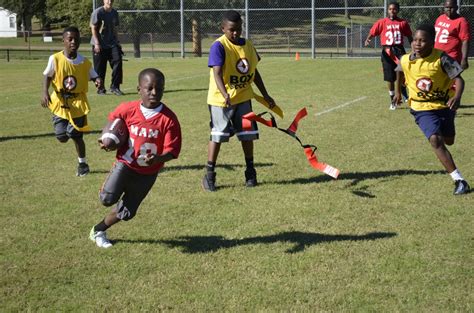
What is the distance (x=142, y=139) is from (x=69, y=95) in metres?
3.19

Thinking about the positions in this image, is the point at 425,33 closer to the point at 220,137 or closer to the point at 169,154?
the point at 220,137

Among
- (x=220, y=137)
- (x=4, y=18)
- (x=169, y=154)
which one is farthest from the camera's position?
(x=4, y=18)

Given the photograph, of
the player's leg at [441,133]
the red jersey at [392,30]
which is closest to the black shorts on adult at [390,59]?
the red jersey at [392,30]

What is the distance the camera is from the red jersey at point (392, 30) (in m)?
13.1

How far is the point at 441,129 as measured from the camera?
6820mm

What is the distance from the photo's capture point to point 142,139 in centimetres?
501

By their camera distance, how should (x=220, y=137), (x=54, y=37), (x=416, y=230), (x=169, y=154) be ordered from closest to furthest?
(x=169, y=154)
(x=416, y=230)
(x=220, y=137)
(x=54, y=37)

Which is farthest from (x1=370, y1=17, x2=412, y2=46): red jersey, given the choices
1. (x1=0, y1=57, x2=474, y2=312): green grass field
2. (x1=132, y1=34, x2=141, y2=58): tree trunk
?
(x1=132, y1=34, x2=141, y2=58): tree trunk

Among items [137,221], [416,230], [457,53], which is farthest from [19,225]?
[457,53]

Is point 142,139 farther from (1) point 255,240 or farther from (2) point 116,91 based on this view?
(2) point 116,91

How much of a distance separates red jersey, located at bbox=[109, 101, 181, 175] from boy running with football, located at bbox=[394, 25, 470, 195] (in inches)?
121

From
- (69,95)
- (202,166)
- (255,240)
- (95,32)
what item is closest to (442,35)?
(202,166)

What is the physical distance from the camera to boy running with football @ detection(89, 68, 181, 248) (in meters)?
4.95

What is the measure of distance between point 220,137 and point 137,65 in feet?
63.9
